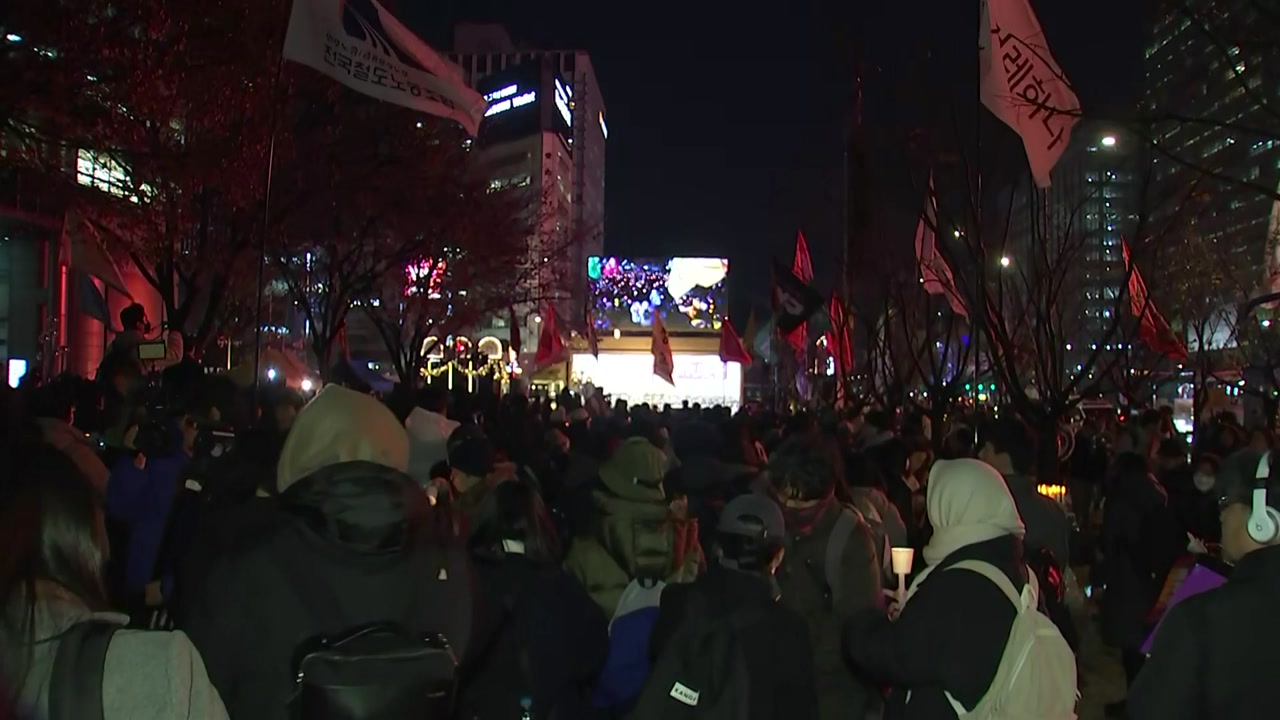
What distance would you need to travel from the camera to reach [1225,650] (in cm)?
303

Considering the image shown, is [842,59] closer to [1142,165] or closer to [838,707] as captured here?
[1142,165]

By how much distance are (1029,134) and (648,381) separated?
2144 inches

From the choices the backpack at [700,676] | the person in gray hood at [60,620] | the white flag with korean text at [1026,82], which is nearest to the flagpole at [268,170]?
the white flag with korean text at [1026,82]

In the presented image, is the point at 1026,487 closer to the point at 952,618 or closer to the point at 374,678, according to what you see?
the point at 952,618

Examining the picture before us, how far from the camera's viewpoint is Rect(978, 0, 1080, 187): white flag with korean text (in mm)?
11555

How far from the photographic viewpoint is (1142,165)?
1616 centimetres

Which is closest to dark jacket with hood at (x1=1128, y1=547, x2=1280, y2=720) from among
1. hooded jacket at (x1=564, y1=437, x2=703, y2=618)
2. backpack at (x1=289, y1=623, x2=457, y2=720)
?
backpack at (x1=289, y1=623, x2=457, y2=720)

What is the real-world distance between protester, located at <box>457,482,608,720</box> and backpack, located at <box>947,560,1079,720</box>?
139cm

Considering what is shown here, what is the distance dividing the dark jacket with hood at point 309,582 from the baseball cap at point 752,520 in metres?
1.60

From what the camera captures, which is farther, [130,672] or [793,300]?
[793,300]

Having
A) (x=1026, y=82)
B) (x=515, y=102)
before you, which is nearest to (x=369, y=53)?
(x=1026, y=82)

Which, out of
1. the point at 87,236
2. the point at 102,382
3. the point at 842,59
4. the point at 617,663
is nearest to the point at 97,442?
the point at 102,382

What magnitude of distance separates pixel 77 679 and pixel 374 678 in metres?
0.57

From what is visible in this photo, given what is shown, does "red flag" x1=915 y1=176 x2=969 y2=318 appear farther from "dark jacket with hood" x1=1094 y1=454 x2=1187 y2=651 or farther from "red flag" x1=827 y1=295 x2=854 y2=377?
"dark jacket with hood" x1=1094 y1=454 x2=1187 y2=651
